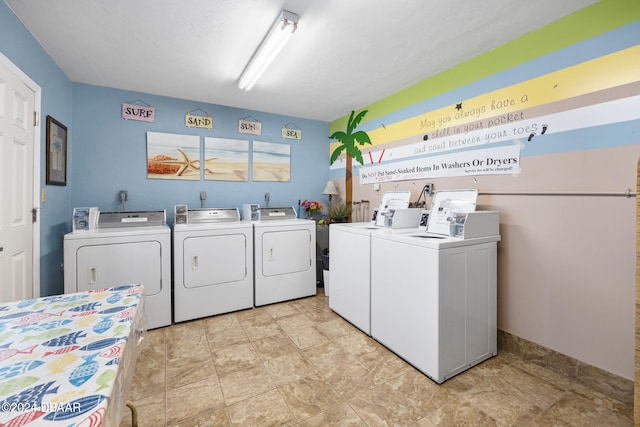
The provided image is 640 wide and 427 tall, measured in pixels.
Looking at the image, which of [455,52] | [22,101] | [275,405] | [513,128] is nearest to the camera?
[275,405]

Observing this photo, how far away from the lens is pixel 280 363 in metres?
2.14

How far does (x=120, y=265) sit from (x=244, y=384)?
167 centimetres

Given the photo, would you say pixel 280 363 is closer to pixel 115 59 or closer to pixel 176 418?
pixel 176 418

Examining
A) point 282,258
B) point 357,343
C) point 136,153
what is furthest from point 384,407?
point 136,153

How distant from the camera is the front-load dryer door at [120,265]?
2502mm

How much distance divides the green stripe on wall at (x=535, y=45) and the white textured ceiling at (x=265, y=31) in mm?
62

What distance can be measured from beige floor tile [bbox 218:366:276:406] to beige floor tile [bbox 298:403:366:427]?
0.39m

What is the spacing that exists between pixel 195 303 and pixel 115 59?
2.45m

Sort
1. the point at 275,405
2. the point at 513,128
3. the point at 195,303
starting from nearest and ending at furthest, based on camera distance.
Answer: the point at 275,405 < the point at 513,128 < the point at 195,303

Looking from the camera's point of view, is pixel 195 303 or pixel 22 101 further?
pixel 195 303

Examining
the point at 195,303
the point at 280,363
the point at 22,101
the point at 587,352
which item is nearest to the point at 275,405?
the point at 280,363

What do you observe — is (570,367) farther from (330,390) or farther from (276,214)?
(276,214)

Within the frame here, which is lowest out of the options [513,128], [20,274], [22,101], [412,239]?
[20,274]

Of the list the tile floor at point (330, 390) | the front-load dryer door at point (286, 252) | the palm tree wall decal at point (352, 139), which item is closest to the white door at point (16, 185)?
the tile floor at point (330, 390)
